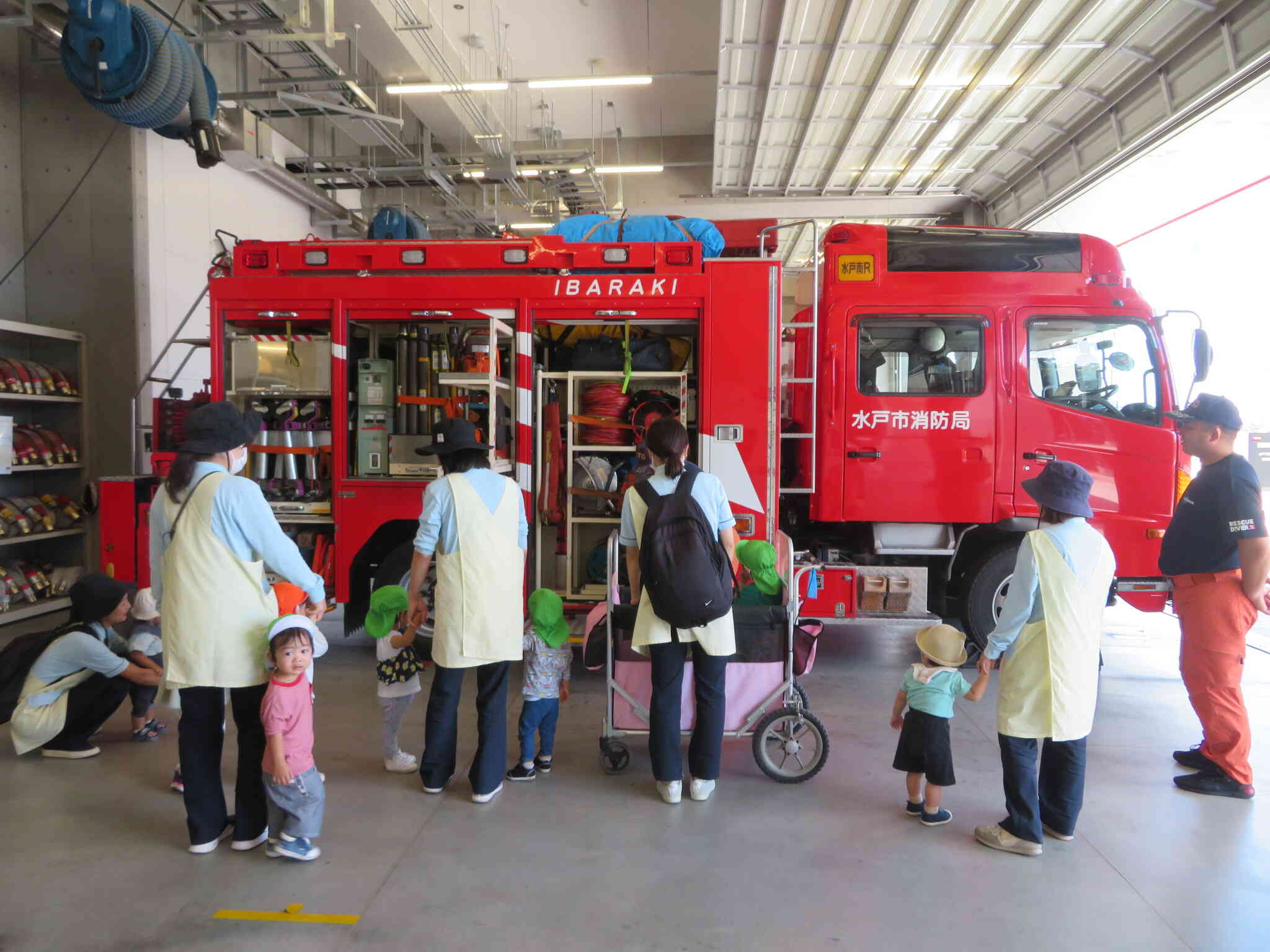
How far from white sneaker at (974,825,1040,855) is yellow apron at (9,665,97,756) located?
4.29m

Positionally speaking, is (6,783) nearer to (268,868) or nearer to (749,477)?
(268,868)

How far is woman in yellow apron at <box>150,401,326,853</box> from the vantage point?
294 centimetres

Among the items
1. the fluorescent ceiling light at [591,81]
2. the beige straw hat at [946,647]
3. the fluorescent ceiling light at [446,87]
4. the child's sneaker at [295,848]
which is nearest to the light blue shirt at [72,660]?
the child's sneaker at [295,848]

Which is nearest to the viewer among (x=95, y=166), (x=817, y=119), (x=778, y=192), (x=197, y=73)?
(x=197, y=73)

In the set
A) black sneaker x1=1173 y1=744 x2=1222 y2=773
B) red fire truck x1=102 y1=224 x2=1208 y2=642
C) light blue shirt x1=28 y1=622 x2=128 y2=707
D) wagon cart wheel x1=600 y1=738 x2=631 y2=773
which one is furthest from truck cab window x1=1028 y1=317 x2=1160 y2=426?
light blue shirt x1=28 y1=622 x2=128 y2=707

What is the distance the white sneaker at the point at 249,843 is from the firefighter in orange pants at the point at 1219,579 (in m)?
4.12

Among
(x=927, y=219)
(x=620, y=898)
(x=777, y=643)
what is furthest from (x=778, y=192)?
(x=620, y=898)

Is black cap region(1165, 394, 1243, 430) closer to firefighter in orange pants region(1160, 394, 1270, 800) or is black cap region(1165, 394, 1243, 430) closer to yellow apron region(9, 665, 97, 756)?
firefighter in orange pants region(1160, 394, 1270, 800)

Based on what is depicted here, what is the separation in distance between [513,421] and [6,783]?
3.21 metres

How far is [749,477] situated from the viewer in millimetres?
5203

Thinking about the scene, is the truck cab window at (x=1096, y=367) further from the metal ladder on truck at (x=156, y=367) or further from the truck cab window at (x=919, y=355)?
the metal ladder on truck at (x=156, y=367)

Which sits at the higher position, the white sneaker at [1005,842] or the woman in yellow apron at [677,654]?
the woman in yellow apron at [677,654]

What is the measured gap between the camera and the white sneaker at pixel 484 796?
3.62m

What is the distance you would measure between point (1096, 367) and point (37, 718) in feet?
21.2
